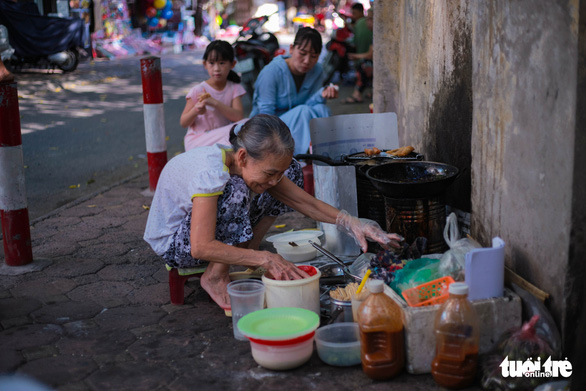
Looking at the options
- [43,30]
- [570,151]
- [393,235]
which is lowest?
[393,235]

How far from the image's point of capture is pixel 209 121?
18.4ft

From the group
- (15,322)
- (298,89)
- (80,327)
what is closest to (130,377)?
(80,327)

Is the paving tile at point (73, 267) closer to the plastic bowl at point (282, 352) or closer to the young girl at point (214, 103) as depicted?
the young girl at point (214, 103)

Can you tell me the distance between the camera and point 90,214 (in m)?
5.37

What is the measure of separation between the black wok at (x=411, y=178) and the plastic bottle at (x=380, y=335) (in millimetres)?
989

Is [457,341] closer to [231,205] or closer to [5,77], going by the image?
[231,205]

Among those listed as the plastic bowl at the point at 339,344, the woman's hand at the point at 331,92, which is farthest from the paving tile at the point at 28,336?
the woman's hand at the point at 331,92

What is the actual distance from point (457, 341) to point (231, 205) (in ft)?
4.39

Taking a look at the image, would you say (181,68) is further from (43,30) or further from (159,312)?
(159,312)

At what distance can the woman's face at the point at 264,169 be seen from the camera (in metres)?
3.17

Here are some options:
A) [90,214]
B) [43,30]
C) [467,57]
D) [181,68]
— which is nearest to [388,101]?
[467,57]

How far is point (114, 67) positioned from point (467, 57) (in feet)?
49.2

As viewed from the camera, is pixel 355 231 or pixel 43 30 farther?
pixel 43 30

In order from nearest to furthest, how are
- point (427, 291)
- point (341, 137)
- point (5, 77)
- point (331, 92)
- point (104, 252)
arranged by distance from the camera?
point (427, 291) < point (5, 77) < point (104, 252) < point (341, 137) < point (331, 92)
